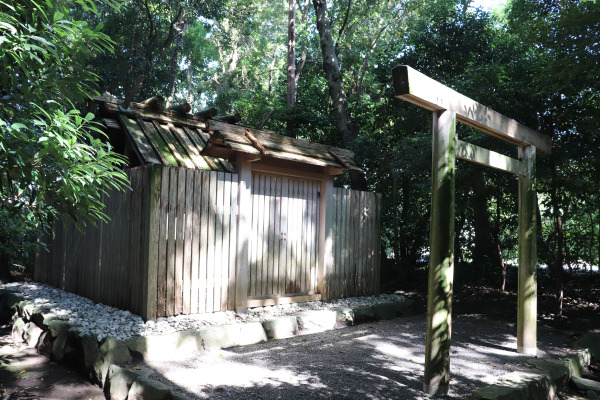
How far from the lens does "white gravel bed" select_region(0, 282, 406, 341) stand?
5.11 metres

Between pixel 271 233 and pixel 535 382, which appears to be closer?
pixel 535 382

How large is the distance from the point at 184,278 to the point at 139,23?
1148cm

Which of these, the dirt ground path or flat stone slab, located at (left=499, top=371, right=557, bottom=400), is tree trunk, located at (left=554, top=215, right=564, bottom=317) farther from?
the dirt ground path

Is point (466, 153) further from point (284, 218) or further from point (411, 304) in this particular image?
point (411, 304)

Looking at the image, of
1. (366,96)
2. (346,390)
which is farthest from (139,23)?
(346,390)

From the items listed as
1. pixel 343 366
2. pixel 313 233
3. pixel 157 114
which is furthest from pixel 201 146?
pixel 343 366

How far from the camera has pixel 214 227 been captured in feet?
19.8

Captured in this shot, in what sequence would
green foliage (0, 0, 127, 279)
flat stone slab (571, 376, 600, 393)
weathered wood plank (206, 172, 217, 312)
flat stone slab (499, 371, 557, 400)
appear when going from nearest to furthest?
green foliage (0, 0, 127, 279)
flat stone slab (499, 371, 557, 400)
flat stone slab (571, 376, 600, 393)
weathered wood plank (206, 172, 217, 312)

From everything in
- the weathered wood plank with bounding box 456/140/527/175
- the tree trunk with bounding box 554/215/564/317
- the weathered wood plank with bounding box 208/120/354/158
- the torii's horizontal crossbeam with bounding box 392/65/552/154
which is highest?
the weathered wood plank with bounding box 208/120/354/158

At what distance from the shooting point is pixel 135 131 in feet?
21.9

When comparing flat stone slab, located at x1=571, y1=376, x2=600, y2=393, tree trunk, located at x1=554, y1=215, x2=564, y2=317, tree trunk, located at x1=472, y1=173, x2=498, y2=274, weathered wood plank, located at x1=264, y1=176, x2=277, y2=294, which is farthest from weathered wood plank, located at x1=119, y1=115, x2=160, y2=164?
tree trunk, located at x1=472, y1=173, x2=498, y2=274

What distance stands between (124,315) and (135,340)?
3.35 ft

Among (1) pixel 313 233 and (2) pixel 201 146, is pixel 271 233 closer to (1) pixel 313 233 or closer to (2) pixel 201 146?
(1) pixel 313 233

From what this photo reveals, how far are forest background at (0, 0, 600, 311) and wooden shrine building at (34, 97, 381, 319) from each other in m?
0.72
